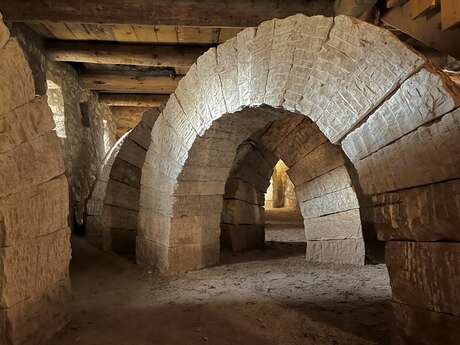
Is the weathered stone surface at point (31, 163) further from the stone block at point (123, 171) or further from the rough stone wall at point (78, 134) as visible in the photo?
the rough stone wall at point (78, 134)

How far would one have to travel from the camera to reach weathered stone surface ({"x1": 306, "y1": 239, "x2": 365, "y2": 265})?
4.75 metres

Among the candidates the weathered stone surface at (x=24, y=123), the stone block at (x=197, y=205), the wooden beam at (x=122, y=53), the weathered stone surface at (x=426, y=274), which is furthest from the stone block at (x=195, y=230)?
the wooden beam at (x=122, y=53)

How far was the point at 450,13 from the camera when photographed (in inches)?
99.2

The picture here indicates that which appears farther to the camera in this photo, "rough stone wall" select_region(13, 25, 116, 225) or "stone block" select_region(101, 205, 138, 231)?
"rough stone wall" select_region(13, 25, 116, 225)

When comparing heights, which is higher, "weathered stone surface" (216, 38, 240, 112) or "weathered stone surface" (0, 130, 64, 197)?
"weathered stone surface" (216, 38, 240, 112)

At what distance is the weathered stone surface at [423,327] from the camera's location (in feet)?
6.00

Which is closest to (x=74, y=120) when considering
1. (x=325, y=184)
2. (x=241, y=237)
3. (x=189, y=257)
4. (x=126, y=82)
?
(x=126, y=82)

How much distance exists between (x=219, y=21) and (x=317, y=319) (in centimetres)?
359

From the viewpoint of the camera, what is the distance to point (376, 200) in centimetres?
231

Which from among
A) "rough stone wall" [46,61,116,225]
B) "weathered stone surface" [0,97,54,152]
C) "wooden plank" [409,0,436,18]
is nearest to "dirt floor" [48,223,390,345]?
"weathered stone surface" [0,97,54,152]

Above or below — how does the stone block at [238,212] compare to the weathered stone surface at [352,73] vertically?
below

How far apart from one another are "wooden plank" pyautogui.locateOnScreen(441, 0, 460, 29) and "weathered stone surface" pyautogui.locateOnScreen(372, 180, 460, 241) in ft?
4.16

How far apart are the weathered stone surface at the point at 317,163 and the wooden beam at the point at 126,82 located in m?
3.73

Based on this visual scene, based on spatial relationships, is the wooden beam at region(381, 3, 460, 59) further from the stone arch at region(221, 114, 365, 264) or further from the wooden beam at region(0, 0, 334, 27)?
the stone arch at region(221, 114, 365, 264)
